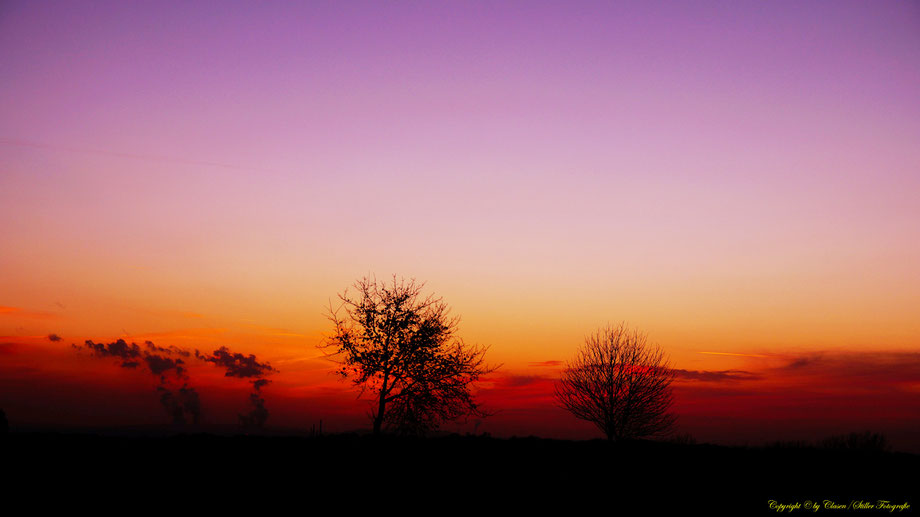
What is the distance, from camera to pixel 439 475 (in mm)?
21500

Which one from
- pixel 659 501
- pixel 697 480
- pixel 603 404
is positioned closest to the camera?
pixel 659 501

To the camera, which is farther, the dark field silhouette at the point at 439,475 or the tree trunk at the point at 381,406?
the tree trunk at the point at 381,406

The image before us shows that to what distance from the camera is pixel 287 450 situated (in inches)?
974

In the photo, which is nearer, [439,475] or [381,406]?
[439,475]

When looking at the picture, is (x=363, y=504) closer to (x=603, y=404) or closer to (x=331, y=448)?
(x=331, y=448)

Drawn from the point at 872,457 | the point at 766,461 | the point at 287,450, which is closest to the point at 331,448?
the point at 287,450

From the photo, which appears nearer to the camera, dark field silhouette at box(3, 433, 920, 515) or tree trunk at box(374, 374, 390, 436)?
dark field silhouette at box(3, 433, 920, 515)

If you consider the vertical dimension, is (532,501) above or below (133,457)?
below

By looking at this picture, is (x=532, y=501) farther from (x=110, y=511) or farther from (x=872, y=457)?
(x=872, y=457)

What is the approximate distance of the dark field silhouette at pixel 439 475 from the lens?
1895 cm

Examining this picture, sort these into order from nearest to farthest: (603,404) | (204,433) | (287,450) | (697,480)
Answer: (697,480) < (287,450) < (204,433) < (603,404)

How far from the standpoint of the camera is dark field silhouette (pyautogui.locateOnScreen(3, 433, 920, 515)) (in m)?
19.0

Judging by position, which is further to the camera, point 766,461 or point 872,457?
point 872,457

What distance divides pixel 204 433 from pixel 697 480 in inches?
875
